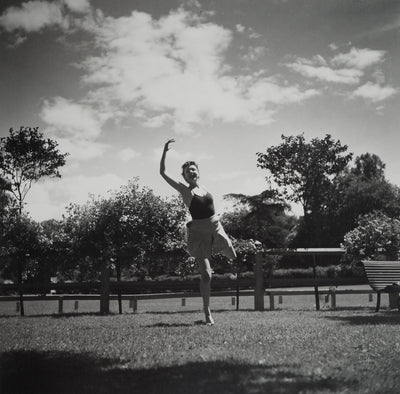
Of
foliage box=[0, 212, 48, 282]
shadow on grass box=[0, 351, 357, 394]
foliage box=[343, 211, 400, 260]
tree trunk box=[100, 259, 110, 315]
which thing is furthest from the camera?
foliage box=[343, 211, 400, 260]

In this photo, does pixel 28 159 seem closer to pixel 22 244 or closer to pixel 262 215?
pixel 22 244

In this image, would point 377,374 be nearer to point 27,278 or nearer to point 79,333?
point 79,333

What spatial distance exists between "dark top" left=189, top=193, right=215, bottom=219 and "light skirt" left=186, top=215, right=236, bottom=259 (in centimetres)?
6

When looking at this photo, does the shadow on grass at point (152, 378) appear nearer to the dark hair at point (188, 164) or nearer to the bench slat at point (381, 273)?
the dark hair at point (188, 164)

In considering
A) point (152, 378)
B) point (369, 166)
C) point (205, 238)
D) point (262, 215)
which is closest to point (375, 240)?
point (205, 238)

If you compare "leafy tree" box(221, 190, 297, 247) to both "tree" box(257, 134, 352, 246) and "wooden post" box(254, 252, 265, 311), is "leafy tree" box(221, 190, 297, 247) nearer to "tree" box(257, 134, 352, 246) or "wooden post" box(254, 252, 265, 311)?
"tree" box(257, 134, 352, 246)

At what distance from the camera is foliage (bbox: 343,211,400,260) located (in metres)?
12.3

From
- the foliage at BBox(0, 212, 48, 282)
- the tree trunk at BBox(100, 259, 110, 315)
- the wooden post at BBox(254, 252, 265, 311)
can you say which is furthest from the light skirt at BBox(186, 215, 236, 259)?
the foliage at BBox(0, 212, 48, 282)

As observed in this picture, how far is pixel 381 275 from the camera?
27.6 feet

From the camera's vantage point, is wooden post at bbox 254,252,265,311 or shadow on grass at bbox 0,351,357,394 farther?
wooden post at bbox 254,252,265,311

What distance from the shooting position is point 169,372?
289 cm

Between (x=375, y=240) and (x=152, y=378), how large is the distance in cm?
1121

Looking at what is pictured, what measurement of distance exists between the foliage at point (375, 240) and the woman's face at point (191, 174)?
8.40m

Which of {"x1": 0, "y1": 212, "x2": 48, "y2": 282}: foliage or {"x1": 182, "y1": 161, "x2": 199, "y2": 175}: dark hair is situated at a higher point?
{"x1": 182, "y1": 161, "x2": 199, "y2": 175}: dark hair
